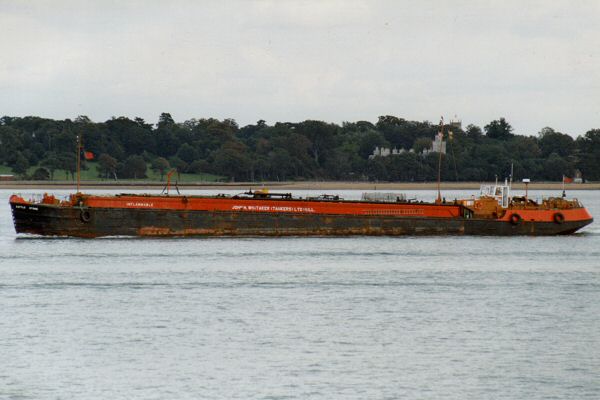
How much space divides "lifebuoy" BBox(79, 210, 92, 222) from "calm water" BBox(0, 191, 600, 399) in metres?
3.58

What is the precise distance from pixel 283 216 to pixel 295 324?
3671 centimetres

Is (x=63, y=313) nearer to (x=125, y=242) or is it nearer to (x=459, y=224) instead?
(x=125, y=242)

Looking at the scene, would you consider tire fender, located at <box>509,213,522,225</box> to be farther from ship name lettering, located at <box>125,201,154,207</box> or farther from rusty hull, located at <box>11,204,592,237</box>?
ship name lettering, located at <box>125,201,154,207</box>

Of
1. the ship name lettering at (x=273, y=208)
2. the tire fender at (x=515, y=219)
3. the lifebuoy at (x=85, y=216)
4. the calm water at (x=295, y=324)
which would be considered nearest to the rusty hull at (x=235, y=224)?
the lifebuoy at (x=85, y=216)

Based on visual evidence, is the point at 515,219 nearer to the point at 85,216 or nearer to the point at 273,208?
the point at 273,208

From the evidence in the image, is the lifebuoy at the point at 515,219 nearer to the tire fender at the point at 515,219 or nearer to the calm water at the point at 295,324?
the tire fender at the point at 515,219

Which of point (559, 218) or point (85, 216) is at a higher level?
point (85, 216)

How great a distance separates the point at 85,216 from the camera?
2972 inches

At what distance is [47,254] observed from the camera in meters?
70.1

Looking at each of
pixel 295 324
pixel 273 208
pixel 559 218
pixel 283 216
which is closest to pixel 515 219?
pixel 559 218

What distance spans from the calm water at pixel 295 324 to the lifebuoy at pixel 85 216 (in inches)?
141

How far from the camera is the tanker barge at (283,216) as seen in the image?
249 feet

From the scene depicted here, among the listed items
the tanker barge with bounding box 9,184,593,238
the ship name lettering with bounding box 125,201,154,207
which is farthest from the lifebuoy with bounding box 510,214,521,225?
the ship name lettering with bounding box 125,201,154,207

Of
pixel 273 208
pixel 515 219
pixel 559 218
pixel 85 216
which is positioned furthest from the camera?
pixel 559 218
